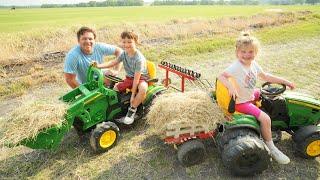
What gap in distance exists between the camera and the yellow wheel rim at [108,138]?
5509 millimetres

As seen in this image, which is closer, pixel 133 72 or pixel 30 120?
pixel 30 120

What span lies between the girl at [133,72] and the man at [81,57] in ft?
1.81

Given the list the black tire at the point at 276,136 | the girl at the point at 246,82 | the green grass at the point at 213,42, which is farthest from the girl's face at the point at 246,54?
the green grass at the point at 213,42

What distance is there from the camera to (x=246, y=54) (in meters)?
4.74

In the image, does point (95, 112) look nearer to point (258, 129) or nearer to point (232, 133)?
point (232, 133)

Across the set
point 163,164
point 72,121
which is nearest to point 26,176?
point 72,121

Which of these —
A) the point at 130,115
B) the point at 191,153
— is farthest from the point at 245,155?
the point at 130,115

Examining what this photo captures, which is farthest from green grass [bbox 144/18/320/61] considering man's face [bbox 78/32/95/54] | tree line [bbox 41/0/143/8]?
tree line [bbox 41/0/143/8]

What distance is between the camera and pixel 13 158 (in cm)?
555

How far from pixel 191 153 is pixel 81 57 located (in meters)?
3.01

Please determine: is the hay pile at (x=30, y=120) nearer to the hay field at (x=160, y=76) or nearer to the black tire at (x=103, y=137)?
the black tire at (x=103, y=137)

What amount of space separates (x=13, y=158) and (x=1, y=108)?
2.72 metres

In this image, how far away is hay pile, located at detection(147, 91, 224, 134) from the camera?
16.0 ft

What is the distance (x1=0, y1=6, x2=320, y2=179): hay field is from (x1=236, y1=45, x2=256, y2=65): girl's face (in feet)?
5.06
